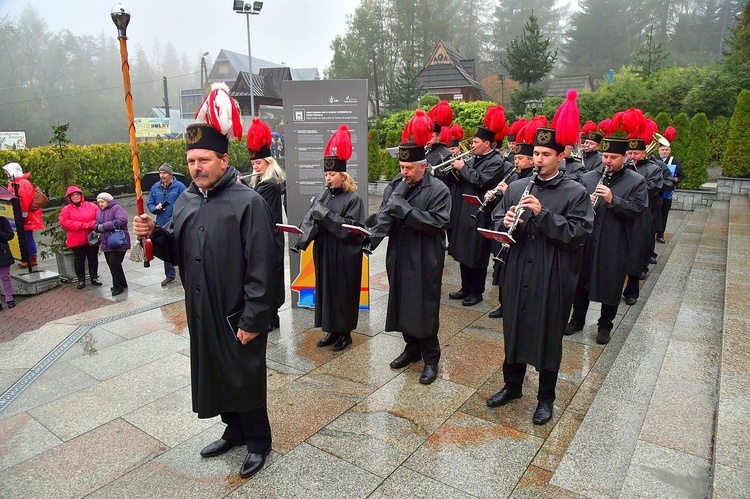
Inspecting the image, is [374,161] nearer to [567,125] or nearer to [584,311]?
[584,311]

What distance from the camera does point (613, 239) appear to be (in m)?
5.77

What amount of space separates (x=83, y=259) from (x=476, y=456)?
8.32 metres

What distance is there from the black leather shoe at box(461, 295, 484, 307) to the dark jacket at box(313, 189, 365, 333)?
2215 millimetres

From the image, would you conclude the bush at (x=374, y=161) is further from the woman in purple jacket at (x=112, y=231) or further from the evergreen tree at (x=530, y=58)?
the woman in purple jacket at (x=112, y=231)

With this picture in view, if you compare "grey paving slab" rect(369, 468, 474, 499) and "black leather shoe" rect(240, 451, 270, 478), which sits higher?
"black leather shoe" rect(240, 451, 270, 478)

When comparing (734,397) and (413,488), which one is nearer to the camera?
(413,488)

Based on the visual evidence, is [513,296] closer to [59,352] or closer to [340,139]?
[340,139]

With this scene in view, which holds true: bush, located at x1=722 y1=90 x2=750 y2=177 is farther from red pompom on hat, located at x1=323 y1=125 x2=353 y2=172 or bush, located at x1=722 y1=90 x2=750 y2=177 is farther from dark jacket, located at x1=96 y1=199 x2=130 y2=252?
dark jacket, located at x1=96 y1=199 x2=130 y2=252

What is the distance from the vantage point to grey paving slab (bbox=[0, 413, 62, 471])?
3697 millimetres

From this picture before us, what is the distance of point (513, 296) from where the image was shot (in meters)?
3.98

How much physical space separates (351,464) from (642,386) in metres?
2.63

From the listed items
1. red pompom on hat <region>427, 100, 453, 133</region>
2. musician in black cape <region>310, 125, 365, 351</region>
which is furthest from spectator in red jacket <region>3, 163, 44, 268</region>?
red pompom on hat <region>427, 100, 453, 133</region>

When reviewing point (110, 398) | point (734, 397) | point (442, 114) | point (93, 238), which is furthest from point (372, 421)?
point (93, 238)

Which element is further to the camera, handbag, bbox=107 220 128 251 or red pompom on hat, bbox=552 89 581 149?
handbag, bbox=107 220 128 251
